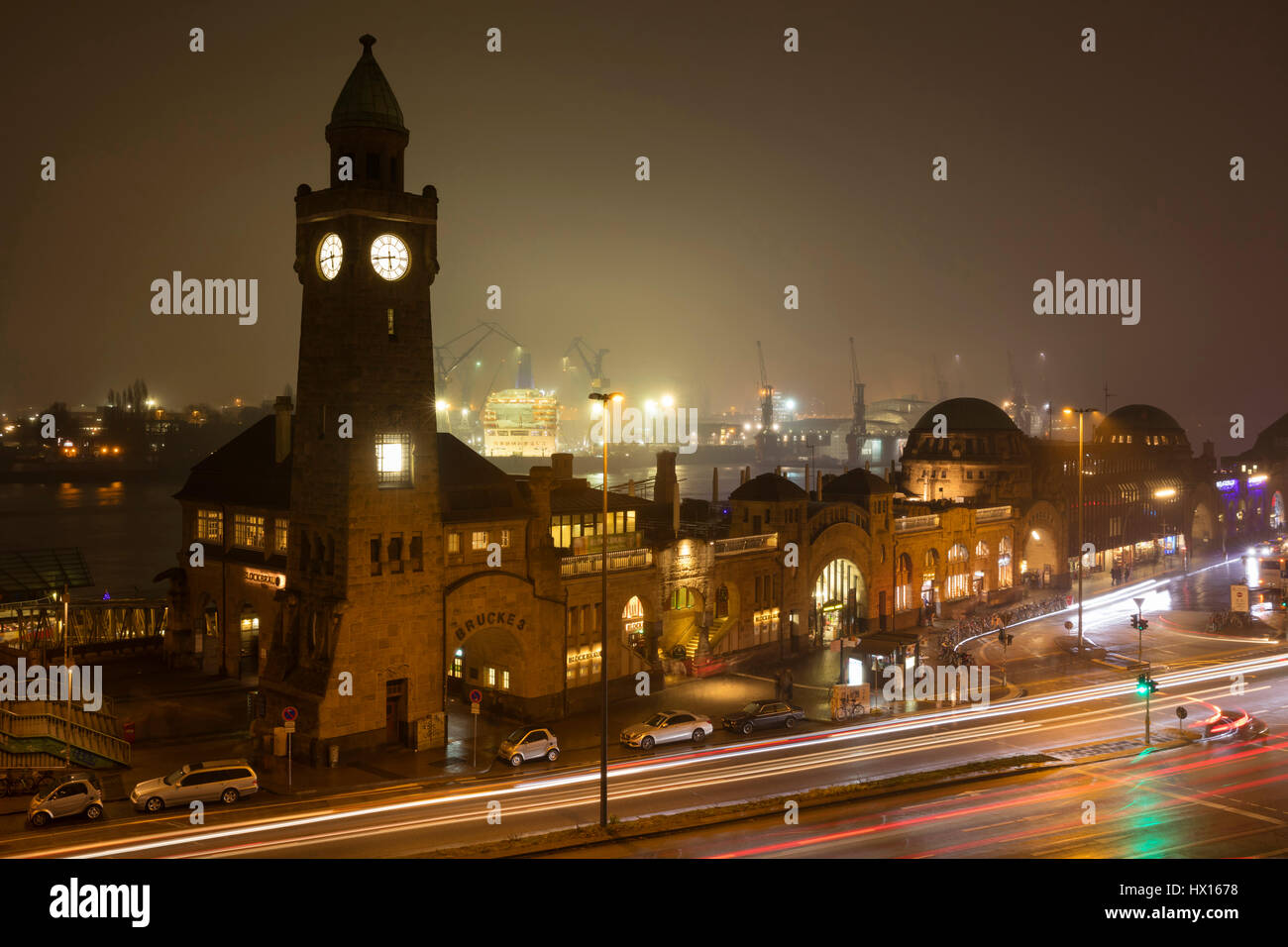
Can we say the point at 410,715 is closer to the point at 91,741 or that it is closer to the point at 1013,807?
the point at 91,741

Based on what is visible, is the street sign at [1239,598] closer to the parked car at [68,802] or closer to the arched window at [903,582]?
the arched window at [903,582]

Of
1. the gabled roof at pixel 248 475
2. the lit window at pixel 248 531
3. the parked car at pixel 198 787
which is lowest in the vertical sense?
the parked car at pixel 198 787

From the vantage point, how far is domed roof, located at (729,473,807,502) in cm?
5969

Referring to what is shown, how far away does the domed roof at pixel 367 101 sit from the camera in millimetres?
40625

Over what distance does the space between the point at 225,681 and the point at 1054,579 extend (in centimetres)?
6821

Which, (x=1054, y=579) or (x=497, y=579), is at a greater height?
(x=497, y=579)

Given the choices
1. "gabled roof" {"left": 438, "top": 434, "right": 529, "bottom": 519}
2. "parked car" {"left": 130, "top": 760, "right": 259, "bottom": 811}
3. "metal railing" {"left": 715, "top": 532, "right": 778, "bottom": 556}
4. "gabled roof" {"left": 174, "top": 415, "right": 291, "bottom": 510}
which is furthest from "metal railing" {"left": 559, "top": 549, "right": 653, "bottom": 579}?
"parked car" {"left": 130, "top": 760, "right": 259, "bottom": 811}

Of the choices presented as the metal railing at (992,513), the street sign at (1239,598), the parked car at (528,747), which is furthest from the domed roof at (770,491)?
the street sign at (1239,598)

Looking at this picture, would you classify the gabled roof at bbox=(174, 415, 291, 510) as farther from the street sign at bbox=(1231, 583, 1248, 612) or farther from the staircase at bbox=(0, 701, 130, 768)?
the street sign at bbox=(1231, 583, 1248, 612)

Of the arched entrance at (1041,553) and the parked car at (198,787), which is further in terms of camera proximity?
the arched entrance at (1041,553)

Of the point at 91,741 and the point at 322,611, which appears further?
the point at 322,611

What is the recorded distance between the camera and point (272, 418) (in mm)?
53938
